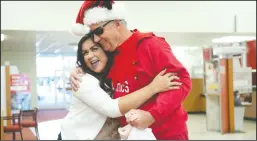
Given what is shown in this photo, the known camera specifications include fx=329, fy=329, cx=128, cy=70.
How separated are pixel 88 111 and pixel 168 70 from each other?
0.26 m

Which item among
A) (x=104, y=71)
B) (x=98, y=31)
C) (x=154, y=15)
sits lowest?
(x=104, y=71)

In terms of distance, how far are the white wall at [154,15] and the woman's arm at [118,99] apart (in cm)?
244

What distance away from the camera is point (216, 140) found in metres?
4.67

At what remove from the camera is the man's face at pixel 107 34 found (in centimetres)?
82

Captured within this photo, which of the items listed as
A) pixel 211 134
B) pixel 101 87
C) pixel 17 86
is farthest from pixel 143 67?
pixel 211 134

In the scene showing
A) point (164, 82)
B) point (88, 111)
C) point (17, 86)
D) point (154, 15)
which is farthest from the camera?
point (17, 86)

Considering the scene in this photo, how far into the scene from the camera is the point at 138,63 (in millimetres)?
845

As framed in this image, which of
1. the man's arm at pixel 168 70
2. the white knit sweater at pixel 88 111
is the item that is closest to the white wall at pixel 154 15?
the white knit sweater at pixel 88 111

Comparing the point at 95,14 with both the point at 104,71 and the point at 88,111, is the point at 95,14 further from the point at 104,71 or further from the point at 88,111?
the point at 88,111

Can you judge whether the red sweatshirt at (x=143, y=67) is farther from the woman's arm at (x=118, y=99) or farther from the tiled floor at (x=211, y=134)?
the tiled floor at (x=211, y=134)

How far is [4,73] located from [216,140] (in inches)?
119

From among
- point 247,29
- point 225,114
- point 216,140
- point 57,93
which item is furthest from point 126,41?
point 225,114

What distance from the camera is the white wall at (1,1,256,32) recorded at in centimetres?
332

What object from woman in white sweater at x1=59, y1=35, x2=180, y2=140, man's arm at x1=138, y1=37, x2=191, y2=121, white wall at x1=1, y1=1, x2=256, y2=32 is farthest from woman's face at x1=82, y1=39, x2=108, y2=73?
white wall at x1=1, y1=1, x2=256, y2=32
